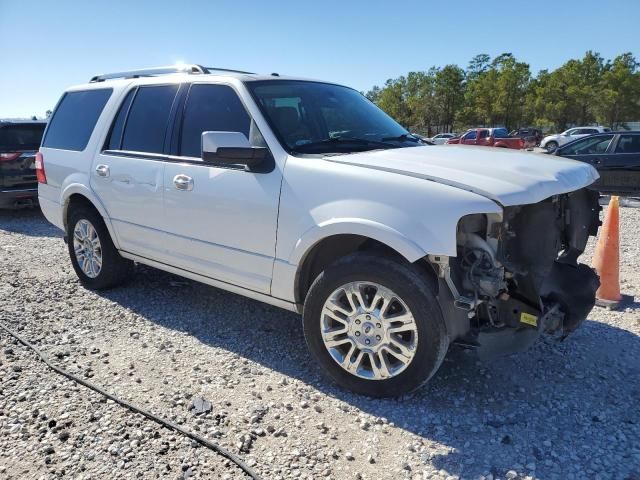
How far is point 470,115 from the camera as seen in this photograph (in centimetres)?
5203

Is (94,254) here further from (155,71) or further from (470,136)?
(470,136)

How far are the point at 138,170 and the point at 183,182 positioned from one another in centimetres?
62

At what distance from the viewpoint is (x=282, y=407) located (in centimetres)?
303

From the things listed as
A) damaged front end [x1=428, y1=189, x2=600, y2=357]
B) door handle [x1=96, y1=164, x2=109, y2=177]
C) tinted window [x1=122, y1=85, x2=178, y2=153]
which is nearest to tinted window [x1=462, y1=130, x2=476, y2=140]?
tinted window [x1=122, y1=85, x2=178, y2=153]

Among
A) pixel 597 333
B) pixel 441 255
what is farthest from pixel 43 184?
pixel 597 333

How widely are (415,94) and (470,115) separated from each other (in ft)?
25.0

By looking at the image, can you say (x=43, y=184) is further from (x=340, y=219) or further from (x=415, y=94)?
(x=415, y=94)

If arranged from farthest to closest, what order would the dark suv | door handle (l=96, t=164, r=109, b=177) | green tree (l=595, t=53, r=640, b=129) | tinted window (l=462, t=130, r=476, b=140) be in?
1. green tree (l=595, t=53, r=640, b=129)
2. tinted window (l=462, t=130, r=476, b=140)
3. the dark suv
4. door handle (l=96, t=164, r=109, b=177)

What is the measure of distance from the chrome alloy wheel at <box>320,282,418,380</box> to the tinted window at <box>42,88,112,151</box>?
10.3 ft

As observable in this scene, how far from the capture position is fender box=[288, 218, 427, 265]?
2.71 meters

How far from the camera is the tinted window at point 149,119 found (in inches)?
162

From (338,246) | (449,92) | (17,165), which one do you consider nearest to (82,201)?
(338,246)

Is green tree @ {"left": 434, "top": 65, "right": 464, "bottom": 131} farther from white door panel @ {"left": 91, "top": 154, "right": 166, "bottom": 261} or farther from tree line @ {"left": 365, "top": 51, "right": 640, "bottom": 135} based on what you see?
white door panel @ {"left": 91, "top": 154, "right": 166, "bottom": 261}

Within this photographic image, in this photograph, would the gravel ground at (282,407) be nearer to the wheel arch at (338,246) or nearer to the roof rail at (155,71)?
the wheel arch at (338,246)
